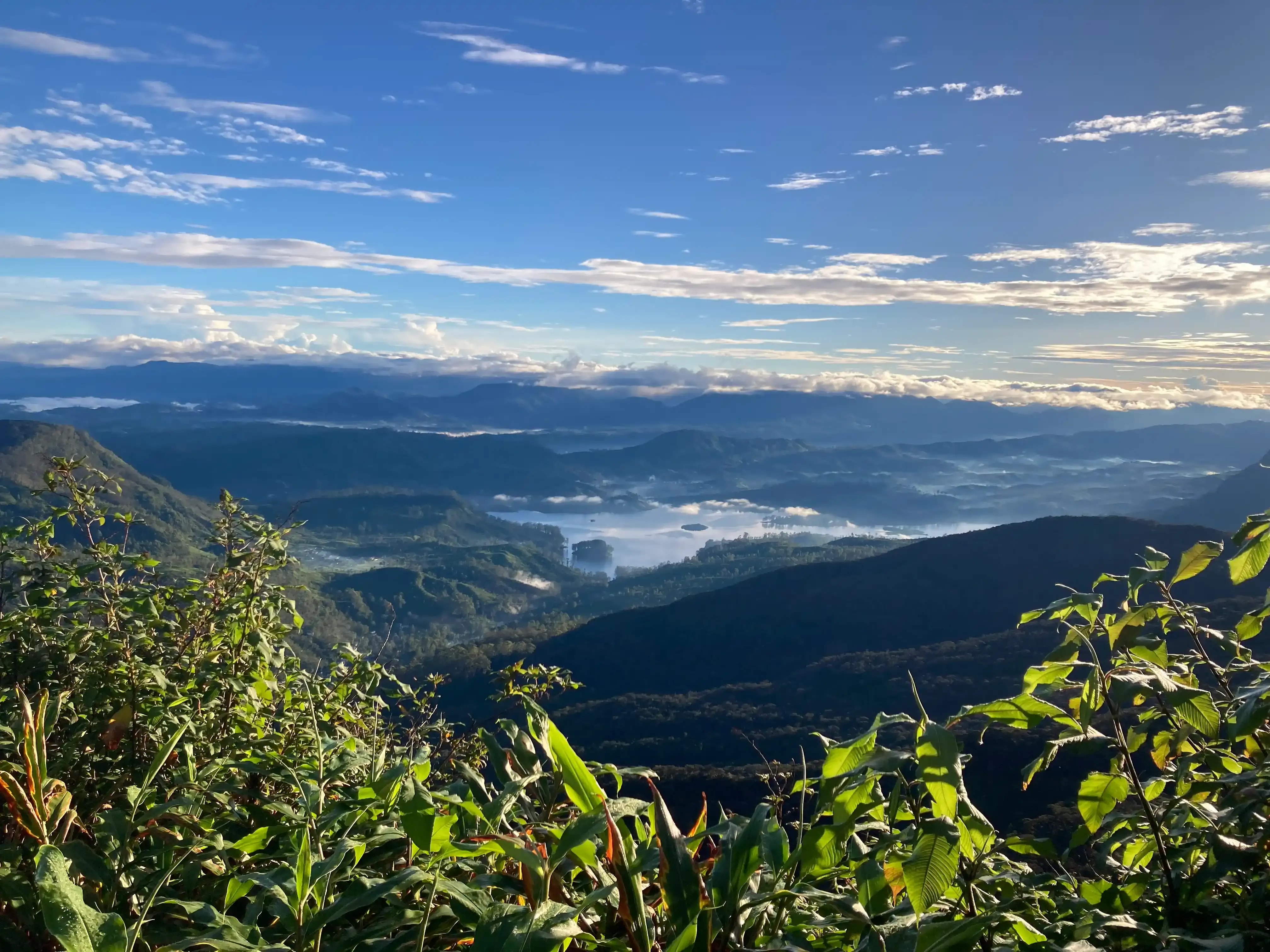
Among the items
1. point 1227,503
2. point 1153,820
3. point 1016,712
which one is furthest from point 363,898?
point 1227,503

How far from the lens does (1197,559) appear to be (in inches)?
71.5

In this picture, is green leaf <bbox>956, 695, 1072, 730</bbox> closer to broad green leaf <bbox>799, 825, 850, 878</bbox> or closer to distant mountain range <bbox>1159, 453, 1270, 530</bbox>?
broad green leaf <bbox>799, 825, 850, 878</bbox>

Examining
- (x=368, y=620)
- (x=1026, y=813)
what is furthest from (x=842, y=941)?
(x=368, y=620)

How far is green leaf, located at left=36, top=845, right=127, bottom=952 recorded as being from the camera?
0.99 m

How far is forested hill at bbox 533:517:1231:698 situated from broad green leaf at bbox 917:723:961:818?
8083 centimetres

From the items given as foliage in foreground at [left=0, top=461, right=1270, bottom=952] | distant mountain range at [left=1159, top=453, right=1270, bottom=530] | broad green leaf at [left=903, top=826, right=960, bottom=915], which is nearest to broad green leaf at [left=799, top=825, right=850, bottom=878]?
foliage in foreground at [left=0, top=461, right=1270, bottom=952]

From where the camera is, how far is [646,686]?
84938 mm

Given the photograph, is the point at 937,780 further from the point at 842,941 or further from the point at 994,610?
the point at 994,610

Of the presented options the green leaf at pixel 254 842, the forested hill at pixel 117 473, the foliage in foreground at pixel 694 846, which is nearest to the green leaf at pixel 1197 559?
the foliage in foreground at pixel 694 846

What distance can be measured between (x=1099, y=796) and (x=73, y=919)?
172 centimetres

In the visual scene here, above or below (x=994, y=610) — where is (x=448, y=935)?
above

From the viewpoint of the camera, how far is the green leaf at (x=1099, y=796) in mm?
1523

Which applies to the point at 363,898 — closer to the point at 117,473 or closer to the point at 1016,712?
the point at 1016,712

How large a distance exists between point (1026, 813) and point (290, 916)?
31.8 m
